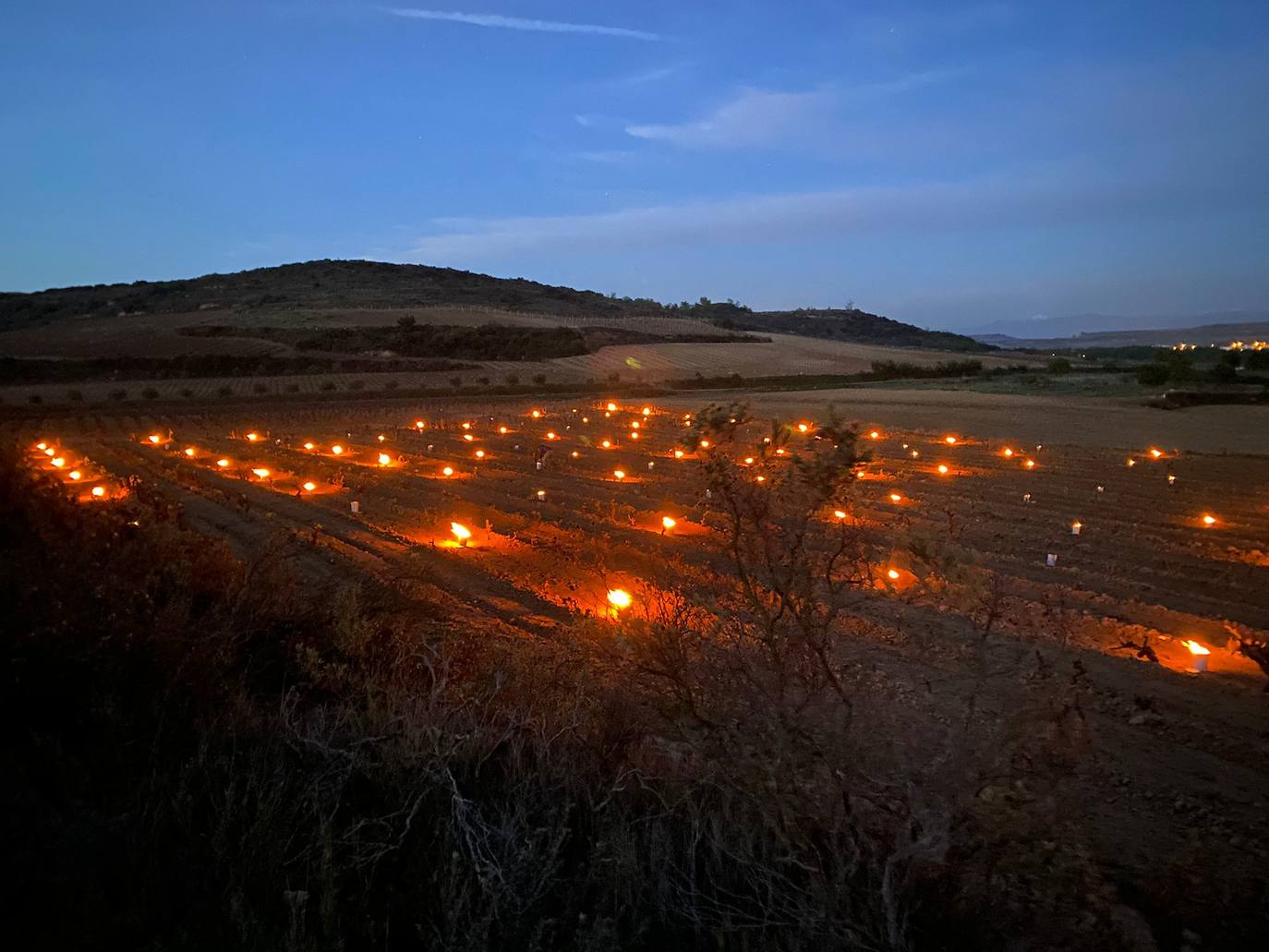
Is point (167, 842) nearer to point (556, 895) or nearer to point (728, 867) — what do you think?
point (556, 895)

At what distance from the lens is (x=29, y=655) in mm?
4289

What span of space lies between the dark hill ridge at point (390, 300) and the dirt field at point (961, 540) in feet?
209

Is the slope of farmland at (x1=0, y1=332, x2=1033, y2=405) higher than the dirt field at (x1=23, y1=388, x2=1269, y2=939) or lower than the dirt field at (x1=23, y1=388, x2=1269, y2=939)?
higher

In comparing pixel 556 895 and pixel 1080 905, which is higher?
pixel 556 895

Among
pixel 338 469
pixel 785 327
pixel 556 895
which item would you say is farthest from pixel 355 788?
pixel 785 327

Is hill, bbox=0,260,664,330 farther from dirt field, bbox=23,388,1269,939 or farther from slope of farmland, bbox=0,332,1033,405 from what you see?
dirt field, bbox=23,388,1269,939

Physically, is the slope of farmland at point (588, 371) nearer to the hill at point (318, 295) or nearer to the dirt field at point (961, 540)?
the dirt field at point (961, 540)

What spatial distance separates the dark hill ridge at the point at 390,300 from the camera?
84.8m

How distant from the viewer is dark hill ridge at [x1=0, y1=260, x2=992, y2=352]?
8475 centimetres

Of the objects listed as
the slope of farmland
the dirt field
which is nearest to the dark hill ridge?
the slope of farmland

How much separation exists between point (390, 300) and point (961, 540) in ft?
285

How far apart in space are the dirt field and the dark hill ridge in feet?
209

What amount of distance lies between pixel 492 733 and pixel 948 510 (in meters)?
9.63

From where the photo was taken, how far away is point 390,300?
296 ft
